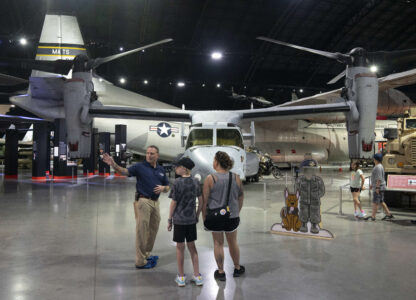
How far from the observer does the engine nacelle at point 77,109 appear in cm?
1019

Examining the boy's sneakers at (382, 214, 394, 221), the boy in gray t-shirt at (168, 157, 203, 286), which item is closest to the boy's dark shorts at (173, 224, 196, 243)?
the boy in gray t-shirt at (168, 157, 203, 286)

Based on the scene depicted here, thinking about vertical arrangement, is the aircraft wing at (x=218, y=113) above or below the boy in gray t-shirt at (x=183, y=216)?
above

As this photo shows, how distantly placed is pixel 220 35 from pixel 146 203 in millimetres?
26101

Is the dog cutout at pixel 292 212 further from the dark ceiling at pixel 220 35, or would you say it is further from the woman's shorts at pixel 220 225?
the dark ceiling at pixel 220 35

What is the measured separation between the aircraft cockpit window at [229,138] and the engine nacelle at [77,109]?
175 inches

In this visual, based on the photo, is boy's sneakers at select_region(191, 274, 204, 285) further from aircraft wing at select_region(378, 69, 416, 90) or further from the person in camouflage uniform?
aircraft wing at select_region(378, 69, 416, 90)

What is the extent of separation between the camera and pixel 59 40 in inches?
615

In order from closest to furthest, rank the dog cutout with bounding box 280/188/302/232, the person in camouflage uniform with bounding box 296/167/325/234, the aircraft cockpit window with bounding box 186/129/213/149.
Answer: the person in camouflage uniform with bounding box 296/167/325/234 → the dog cutout with bounding box 280/188/302/232 → the aircraft cockpit window with bounding box 186/129/213/149

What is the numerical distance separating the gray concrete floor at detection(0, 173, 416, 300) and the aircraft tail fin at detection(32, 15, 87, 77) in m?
10.4

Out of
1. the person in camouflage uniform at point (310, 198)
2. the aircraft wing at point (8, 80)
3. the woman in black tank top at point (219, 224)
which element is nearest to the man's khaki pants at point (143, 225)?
the woman in black tank top at point (219, 224)

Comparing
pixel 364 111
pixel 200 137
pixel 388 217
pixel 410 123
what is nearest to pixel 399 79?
pixel 364 111

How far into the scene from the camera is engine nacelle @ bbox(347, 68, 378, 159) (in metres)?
9.94

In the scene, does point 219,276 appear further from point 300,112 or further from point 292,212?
point 300,112

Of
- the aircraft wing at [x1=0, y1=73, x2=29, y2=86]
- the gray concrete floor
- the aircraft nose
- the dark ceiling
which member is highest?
the dark ceiling
